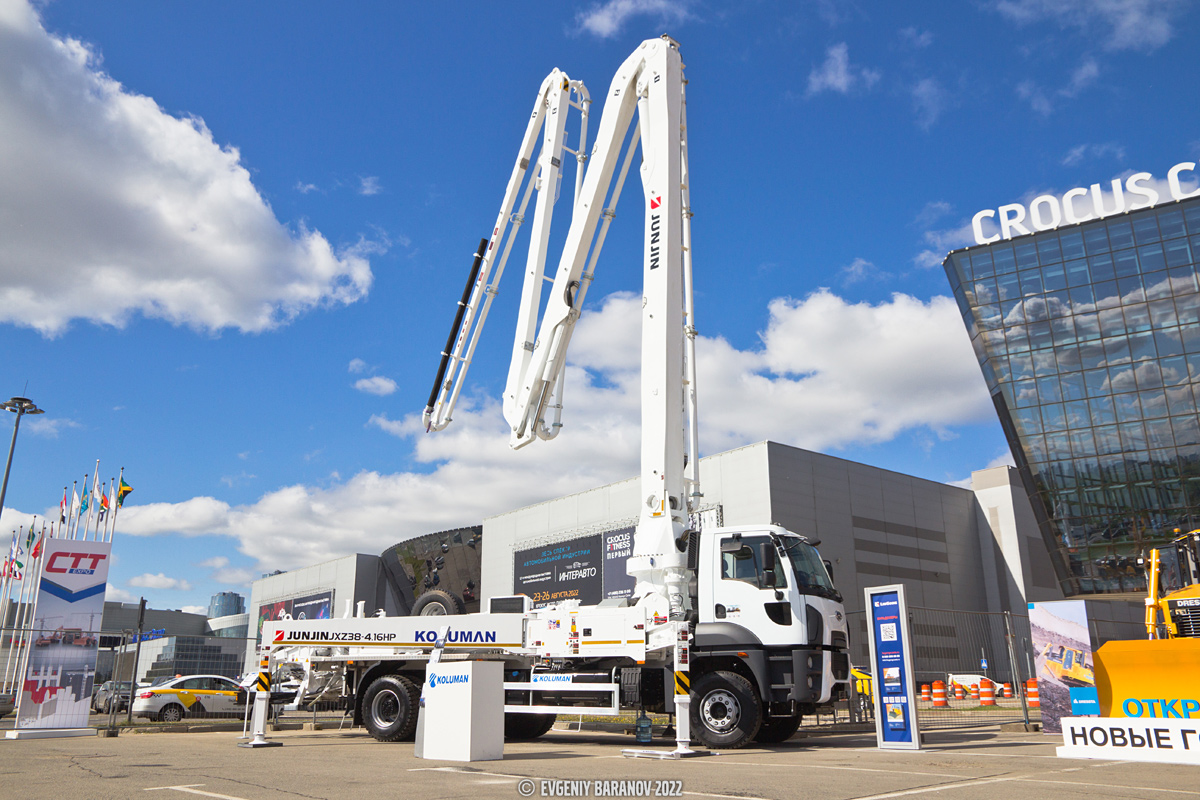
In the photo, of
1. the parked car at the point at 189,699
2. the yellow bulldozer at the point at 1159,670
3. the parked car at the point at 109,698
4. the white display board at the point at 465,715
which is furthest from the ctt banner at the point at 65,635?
the yellow bulldozer at the point at 1159,670

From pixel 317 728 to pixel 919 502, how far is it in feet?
126

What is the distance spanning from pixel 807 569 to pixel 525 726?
554 centimetres

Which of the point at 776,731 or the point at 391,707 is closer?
the point at 776,731

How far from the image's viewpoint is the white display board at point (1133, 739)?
9195mm

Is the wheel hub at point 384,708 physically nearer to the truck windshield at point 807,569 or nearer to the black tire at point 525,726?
the black tire at point 525,726

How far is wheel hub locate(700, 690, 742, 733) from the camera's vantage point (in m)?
11.7

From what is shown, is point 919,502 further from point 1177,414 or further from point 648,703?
point 648,703

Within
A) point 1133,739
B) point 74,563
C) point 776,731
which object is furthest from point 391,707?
point 1133,739

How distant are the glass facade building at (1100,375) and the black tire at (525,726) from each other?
1466 inches

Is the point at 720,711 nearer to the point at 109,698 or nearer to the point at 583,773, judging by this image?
the point at 583,773

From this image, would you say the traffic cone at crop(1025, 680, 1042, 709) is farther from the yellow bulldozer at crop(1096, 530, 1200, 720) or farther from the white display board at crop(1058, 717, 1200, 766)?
the white display board at crop(1058, 717, 1200, 766)

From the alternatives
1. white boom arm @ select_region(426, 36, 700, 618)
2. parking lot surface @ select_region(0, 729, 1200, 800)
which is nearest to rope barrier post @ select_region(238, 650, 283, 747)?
parking lot surface @ select_region(0, 729, 1200, 800)

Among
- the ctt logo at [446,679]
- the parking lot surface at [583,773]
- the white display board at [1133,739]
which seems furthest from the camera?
the ctt logo at [446,679]

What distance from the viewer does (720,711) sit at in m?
11.9
